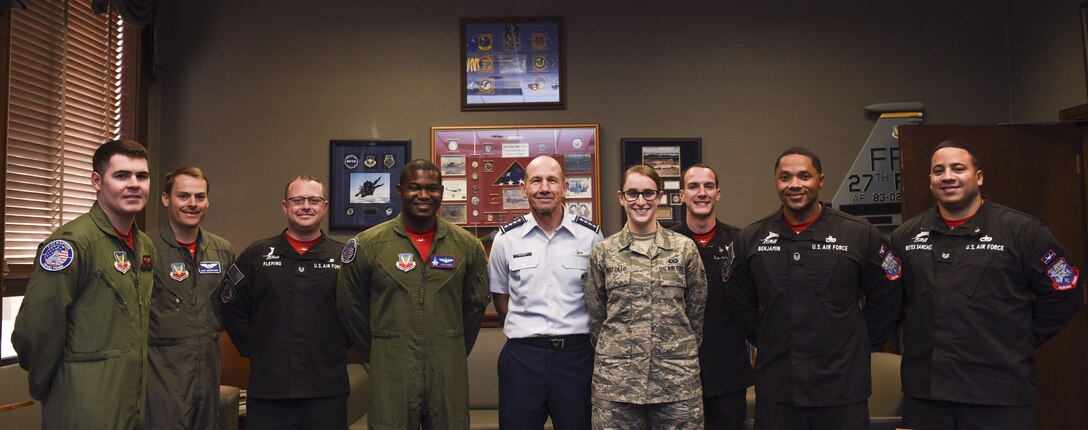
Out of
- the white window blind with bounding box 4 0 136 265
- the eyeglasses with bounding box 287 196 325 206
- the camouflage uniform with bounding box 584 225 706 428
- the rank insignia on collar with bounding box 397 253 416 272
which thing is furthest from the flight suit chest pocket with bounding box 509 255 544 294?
the white window blind with bounding box 4 0 136 265

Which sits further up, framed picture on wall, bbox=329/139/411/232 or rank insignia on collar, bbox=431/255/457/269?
framed picture on wall, bbox=329/139/411/232

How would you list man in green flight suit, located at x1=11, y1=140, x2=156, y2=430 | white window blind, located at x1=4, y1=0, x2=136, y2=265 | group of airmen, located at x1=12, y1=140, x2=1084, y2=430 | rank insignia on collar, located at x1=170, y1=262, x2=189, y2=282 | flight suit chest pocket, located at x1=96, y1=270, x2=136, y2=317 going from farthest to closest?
white window blind, located at x1=4, y1=0, x2=136, y2=265 → rank insignia on collar, located at x1=170, y1=262, x2=189, y2=282 → group of airmen, located at x1=12, y1=140, x2=1084, y2=430 → flight suit chest pocket, located at x1=96, y1=270, x2=136, y2=317 → man in green flight suit, located at x1=11, y1=140, x2=156, y2=430

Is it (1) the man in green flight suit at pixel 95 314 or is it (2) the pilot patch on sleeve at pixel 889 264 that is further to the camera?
(2) the pilot patch on sleeve at pixel 889 264

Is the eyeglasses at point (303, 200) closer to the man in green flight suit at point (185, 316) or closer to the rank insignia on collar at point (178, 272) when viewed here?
the man in green flight suit at point (185, 316)

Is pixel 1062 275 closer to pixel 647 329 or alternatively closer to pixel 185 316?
pixel 647 329

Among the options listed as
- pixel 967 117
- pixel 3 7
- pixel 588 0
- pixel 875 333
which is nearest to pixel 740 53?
pixel 588 0

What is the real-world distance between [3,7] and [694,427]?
3.58m

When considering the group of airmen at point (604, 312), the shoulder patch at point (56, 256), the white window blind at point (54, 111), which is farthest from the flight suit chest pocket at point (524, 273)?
the white window blind at point (54, 111)

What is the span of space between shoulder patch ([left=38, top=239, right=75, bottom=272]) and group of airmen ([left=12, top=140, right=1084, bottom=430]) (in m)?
0.03

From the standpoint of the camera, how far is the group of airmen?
Result: 283 centimetres

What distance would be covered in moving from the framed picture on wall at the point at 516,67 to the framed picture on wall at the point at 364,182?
23.6 inches

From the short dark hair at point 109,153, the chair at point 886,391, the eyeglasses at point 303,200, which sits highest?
the short dark hair at point 109,153

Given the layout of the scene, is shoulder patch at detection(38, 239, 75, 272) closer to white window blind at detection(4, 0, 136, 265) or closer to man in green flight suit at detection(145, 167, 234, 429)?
man in green flight suit at detection(145, 167, 234, 429)

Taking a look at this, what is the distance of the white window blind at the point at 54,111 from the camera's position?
374 centimetres
